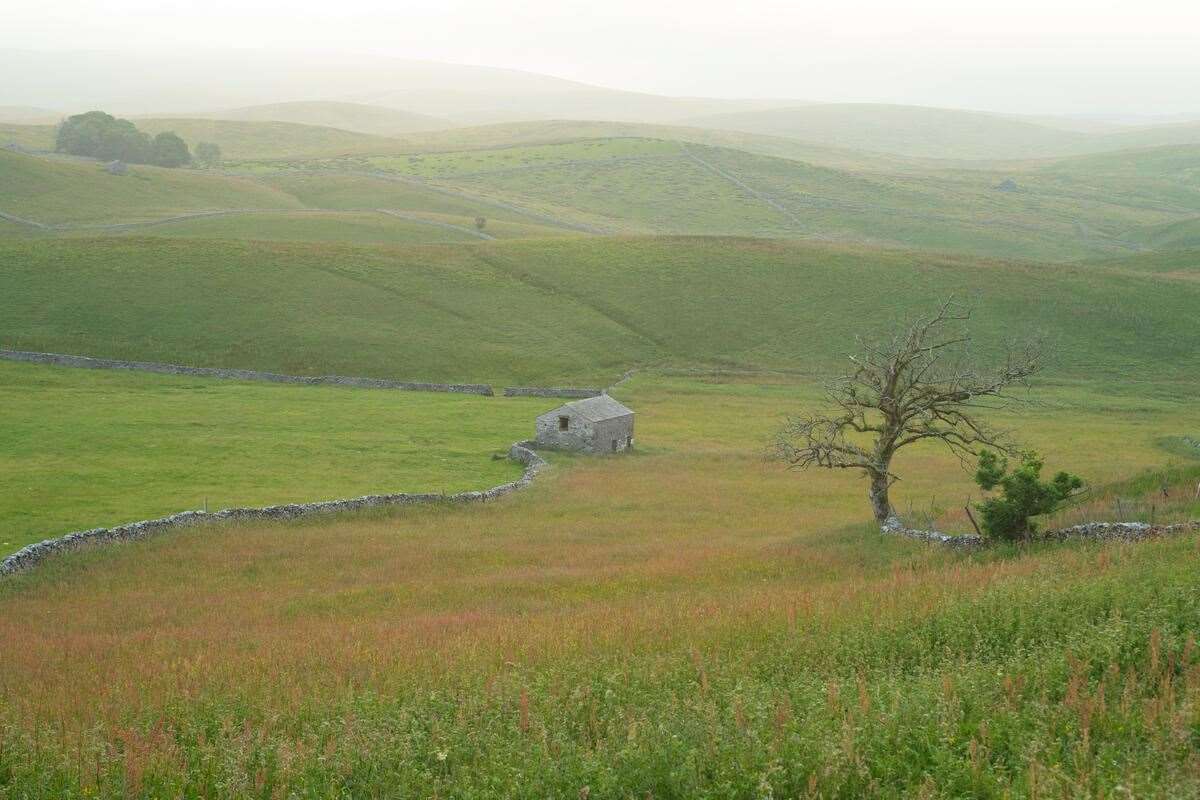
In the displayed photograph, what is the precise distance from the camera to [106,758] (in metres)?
11.2

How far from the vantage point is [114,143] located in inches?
7013

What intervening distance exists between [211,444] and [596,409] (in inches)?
828

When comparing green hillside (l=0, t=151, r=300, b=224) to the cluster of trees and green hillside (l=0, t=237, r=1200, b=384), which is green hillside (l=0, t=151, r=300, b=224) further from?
green hillside (l=0, t=237, r=1200, b=384)

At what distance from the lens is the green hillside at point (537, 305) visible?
81.6 meters

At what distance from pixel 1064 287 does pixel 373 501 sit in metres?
85.1

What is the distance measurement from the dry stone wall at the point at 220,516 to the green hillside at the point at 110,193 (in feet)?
337

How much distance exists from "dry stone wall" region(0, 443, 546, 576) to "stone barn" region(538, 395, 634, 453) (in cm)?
811

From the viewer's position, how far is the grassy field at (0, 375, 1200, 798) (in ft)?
33.4

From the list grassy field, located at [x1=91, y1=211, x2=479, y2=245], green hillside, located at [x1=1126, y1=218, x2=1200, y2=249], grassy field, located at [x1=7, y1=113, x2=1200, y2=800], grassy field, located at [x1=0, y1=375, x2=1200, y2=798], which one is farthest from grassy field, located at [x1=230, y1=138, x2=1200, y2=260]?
grassy field, located at [x1=0, y1=375, x2=1200, y2=798]

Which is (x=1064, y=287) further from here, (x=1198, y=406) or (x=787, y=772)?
(x=787, y=772)

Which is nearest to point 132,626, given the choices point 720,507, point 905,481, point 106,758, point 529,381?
point 106,758

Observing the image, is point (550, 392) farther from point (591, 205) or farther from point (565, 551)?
point (591, 205)

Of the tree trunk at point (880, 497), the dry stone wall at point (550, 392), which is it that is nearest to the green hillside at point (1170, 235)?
the dry stone wall at point (550, 392)

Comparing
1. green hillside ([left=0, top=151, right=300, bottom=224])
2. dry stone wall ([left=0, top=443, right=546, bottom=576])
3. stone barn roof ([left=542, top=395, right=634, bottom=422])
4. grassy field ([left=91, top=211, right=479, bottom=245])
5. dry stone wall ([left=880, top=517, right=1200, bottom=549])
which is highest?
green hillside ([left=0, top=151, right=300, bottom=224])
